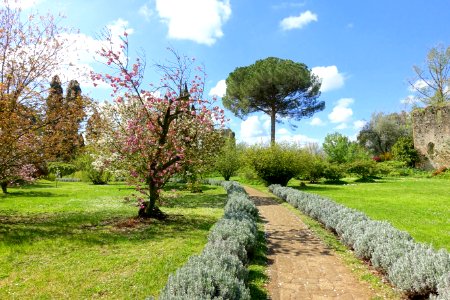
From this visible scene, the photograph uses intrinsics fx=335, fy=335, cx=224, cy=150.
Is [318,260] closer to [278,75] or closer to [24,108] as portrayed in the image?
[24,108]

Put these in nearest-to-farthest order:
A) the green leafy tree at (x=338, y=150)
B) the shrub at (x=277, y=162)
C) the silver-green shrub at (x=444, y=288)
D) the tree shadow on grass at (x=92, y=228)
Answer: the silver-green shrub at (x=444, y=288), the tree shadow on grass at (x=92, y=228), the shrub at (x=277, y=162), the green leafy tree at (x=338, y=150)

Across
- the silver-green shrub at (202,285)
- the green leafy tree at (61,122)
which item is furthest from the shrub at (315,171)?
the silver-green shrub at (202,285)

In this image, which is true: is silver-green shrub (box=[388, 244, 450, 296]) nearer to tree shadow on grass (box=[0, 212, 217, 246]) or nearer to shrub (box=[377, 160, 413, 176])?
tree shadow on grass (box=[0, 212, 217, 246])

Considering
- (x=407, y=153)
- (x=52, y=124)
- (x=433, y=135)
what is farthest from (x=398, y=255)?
(x=407, y=153)

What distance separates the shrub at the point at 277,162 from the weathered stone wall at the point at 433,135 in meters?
19.7

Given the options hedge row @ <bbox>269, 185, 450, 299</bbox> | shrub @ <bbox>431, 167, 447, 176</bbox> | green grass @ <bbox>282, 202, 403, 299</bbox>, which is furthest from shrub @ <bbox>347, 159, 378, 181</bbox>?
hedge row @ <bbox>269, 185, 450, 299</bbox>

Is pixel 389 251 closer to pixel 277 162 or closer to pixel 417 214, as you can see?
pixel 417 214

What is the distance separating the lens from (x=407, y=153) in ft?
139

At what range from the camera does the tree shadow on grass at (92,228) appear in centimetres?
992

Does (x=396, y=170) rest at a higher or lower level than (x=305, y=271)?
higher

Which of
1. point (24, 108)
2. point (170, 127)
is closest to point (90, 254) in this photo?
point (170, 127)

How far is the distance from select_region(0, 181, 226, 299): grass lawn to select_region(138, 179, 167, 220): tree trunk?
2.07 ft

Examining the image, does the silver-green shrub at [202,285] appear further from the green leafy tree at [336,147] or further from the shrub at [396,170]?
the green leafy tree at [336,147]

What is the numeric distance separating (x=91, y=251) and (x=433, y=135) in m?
42.4
